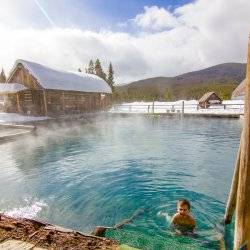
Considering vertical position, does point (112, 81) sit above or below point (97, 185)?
above

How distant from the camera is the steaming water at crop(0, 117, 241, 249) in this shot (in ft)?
21.9

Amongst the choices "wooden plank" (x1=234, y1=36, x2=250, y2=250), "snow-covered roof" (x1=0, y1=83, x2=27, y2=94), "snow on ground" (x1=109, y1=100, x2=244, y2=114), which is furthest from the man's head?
"snow on ground" (x1=109, y1=100, x2=244, y2=114)

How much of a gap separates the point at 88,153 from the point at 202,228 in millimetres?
9328

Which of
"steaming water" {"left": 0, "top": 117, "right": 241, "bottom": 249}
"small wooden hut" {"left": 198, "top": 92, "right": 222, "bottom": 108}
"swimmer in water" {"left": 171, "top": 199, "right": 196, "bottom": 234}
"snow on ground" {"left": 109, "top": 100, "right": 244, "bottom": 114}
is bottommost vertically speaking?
"steaming water" {"left": 0, "top": 117, "right": 241, "bottom": 249}

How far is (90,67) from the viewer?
6412 centimetres

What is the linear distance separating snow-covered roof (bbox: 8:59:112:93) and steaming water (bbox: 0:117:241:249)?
12.0m

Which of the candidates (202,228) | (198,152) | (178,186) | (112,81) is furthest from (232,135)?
(112,81)

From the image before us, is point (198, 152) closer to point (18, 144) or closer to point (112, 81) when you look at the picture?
point (18, 144)

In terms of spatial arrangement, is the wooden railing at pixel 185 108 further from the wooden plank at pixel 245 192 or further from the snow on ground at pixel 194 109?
the wooden plank at pixel 245 192

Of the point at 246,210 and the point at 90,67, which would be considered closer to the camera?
the point at 246,210

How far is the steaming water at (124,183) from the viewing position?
263 inches

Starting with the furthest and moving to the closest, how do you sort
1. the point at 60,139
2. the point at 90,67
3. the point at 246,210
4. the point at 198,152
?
Answer: the point at 90,67 → the point at 60,139 → the point at 198,152 → the point at 246,210

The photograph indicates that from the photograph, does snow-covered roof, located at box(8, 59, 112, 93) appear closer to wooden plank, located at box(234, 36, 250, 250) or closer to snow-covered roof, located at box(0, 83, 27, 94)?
snow-covered roof, located at box(0, 83, 27, 94)

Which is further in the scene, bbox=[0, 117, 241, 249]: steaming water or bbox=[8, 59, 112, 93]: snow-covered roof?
bbox=[8, 59, 112, 93]: snow-covered roof
